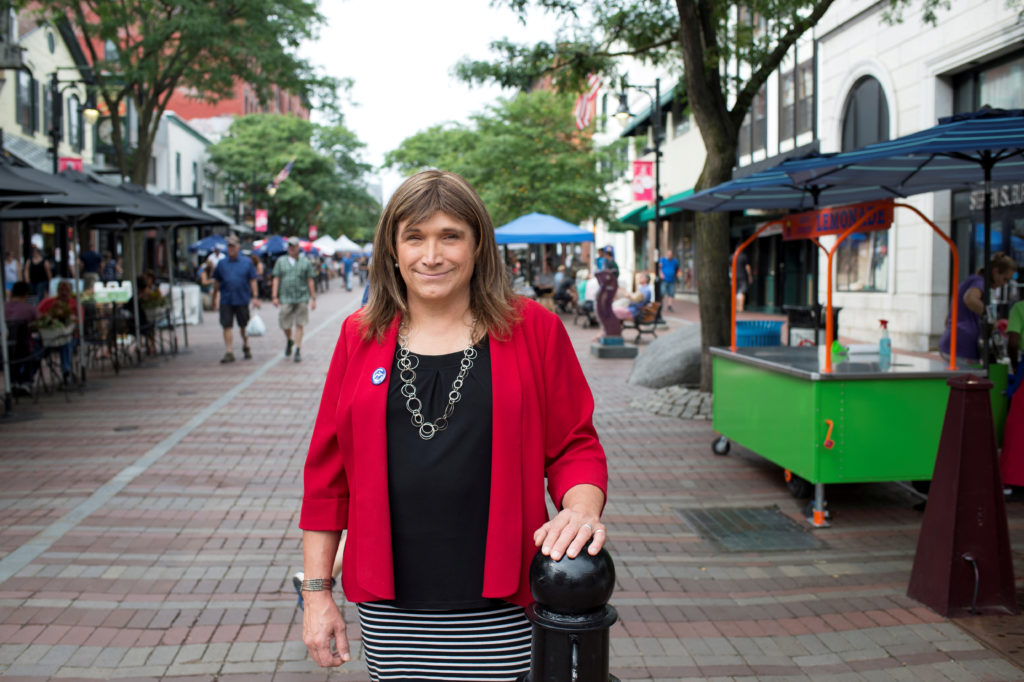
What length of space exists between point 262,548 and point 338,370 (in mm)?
3734

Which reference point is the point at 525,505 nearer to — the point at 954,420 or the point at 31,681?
the point at 31,681

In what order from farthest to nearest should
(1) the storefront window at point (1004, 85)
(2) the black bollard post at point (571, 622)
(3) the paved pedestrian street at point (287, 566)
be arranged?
(1) the storefront window at point (1004, 85)
(3) the paved pedestrian street at point (287, 566)
(2) the black bollard post at point (571, 622)

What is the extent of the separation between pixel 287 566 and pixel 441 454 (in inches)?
139

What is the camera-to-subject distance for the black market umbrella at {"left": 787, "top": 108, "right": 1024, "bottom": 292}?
523 cm

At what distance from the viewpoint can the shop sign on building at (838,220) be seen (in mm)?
6551

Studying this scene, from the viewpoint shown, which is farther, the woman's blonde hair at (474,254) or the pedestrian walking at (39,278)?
the pedestrian walking at (39,278)

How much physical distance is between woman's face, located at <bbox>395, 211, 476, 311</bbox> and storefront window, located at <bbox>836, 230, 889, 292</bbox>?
1667cm

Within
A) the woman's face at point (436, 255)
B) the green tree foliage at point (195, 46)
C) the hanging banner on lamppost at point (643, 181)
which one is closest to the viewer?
the woman's face at point (436, 255)

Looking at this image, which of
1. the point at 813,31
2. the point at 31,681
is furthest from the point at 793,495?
the point at 813,31

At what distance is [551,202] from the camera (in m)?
30.8

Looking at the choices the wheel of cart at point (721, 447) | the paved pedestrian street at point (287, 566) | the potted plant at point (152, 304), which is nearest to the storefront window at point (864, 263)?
the paved pedestrian street at point (287, 566)

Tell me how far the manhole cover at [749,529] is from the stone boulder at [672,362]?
531 cm

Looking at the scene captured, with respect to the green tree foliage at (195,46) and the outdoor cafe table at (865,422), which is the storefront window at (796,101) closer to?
the green tree foliage at (195,46)

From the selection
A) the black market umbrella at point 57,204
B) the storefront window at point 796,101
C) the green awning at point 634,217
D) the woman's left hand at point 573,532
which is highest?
the storefront window at point 796,101
